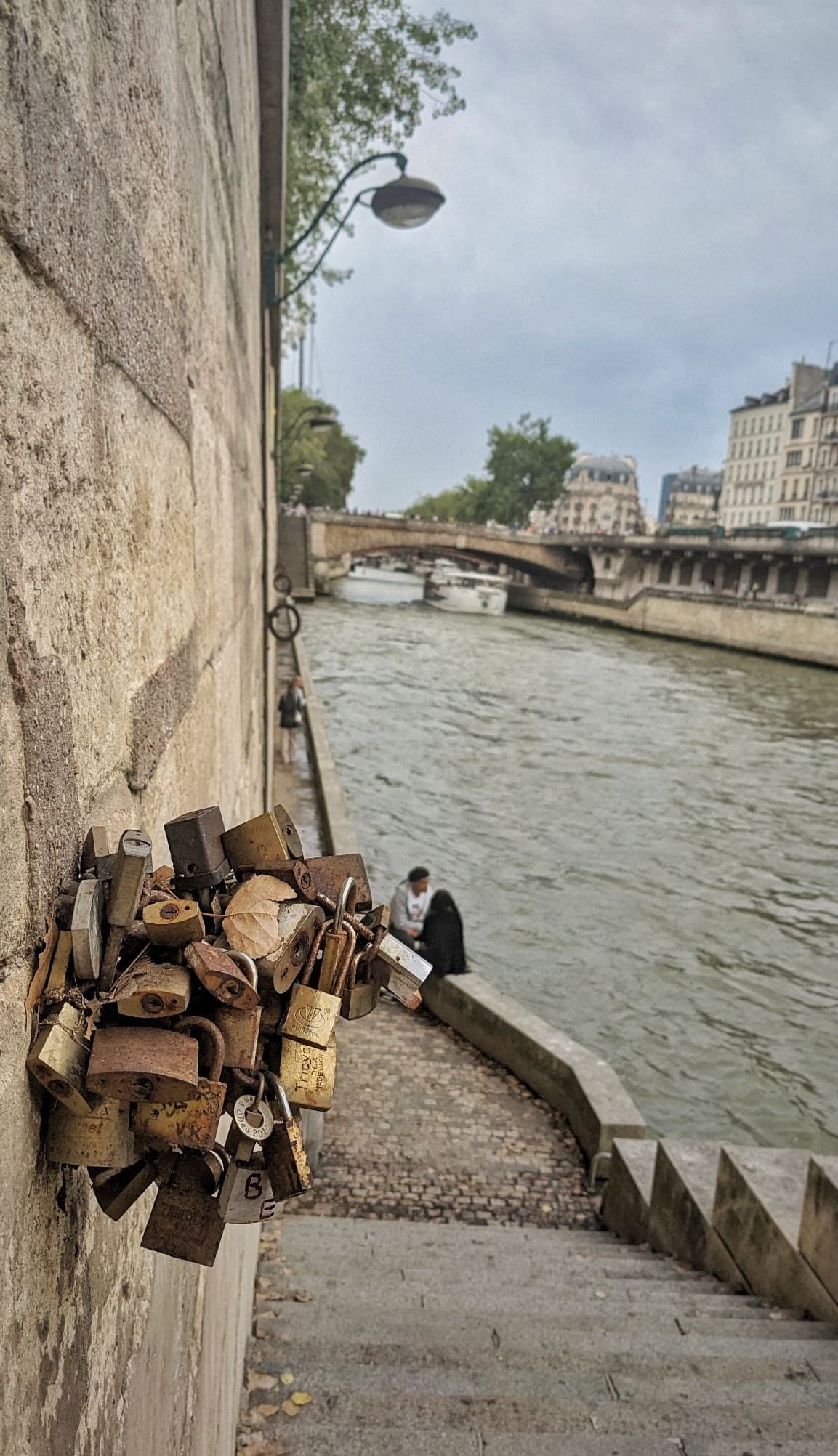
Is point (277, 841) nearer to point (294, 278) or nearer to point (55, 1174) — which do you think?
point (55, 1174)

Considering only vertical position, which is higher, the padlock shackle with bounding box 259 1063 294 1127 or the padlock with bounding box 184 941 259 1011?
the padlock with bounding box 184 941 259 1011

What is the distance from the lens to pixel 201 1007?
33.3 inches

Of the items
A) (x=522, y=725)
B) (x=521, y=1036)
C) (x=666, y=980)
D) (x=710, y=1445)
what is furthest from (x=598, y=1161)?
(x=522, y=725)

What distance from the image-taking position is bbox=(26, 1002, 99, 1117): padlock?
2.42ft

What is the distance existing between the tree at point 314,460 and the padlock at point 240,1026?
32.7 m

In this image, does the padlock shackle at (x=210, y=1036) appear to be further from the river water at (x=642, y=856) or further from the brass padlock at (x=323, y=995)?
the river water at (x=642, y=856)

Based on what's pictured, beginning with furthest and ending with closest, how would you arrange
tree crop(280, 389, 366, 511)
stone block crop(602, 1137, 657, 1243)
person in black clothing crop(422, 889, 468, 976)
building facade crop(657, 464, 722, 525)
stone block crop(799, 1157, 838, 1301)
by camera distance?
building facade crop(657, 464, 722, 525) → tree crop(280, 389, 366, 511) → person in black clothing crop(422, 889, 468, 976) → stone block crop(602, 1137, 657, 1243) → stone block crop(799, 1157, 838, 1301)

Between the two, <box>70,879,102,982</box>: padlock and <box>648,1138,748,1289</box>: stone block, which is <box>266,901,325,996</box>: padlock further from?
<box>648,1138,748,1289</box>: stone block

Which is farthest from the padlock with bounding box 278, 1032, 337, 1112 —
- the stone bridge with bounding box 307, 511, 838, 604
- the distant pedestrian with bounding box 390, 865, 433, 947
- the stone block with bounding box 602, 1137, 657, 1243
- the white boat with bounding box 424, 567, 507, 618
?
the white boat with bounding box 424, 567, 507, 618

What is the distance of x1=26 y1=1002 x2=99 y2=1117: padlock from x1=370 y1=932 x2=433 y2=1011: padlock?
328 mm

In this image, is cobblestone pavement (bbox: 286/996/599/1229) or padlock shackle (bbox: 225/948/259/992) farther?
cobblestone pavement (bbox: 286/996/599/1229)

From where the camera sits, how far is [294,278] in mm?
20844

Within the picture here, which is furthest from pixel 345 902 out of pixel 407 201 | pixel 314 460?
pixel 314 460

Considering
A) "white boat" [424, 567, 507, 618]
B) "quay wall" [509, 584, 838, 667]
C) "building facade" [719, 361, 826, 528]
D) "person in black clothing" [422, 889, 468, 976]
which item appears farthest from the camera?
"building facade" [719, 361, 826, 528]
